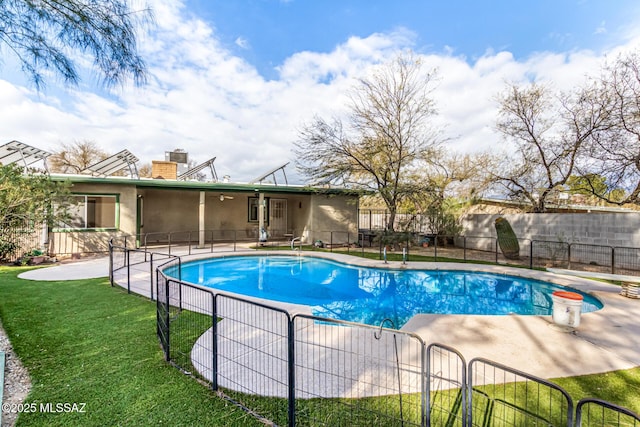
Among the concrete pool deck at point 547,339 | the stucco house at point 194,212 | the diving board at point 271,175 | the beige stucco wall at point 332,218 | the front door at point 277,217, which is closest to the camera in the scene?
the concrete pool deck at point 547,339

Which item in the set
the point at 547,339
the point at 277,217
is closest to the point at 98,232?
the point at 277,217

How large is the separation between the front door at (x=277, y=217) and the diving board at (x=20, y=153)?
31.9 ft

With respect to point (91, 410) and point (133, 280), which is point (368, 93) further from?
point (91, 410)

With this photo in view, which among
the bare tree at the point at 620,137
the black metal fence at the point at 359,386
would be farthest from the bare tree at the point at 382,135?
the black metal fence at the point at 359,386

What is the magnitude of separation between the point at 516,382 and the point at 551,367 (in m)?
0.72

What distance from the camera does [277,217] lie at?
17203mm

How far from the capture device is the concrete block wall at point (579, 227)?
9242mm

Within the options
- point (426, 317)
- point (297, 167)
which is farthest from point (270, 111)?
point (426, 317)

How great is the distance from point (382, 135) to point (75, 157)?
957 inches

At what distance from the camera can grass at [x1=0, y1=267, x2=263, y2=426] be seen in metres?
2.24

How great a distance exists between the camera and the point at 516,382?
2877mm

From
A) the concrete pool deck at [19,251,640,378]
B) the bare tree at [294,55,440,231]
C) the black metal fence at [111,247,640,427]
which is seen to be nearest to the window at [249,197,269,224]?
the bare tree at [294,55,440,231]

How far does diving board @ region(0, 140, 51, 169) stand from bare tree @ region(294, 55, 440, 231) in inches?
374

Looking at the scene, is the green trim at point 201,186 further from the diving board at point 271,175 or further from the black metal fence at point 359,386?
the black metal fence at point 359,386
